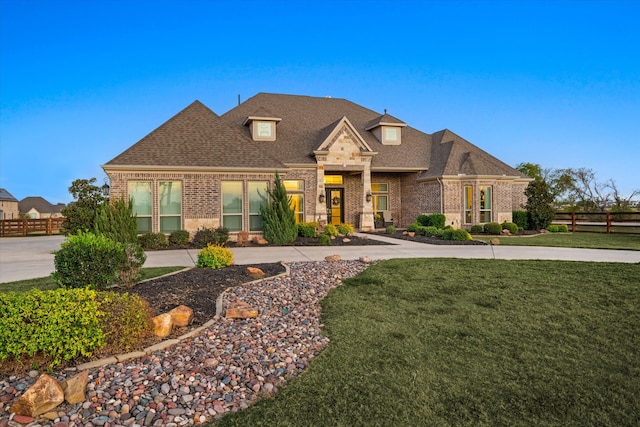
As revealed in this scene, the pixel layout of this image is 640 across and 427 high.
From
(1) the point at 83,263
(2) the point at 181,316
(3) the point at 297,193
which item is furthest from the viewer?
(3) the point at 297,193

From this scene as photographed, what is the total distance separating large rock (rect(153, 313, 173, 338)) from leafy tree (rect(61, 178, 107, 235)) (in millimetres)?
11353

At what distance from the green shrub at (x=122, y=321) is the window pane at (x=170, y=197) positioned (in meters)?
11.5

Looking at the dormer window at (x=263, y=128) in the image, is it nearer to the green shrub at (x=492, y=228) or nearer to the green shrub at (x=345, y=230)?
the green shrub at (x=345, y=230)

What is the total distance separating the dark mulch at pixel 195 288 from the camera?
5496 mm

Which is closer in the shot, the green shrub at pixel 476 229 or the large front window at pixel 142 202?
the large front window at pixel 142 202

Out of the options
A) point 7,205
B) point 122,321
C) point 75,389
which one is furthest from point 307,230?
point 7,205

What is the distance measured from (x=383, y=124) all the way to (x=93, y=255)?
1900cm

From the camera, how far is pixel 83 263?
5.84 meters

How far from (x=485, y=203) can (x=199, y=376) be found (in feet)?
66.5

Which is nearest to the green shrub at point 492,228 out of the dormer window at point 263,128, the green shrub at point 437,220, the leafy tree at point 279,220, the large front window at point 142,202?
the green shrub at point 437,220

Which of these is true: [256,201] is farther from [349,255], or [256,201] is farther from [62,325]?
[62,325]

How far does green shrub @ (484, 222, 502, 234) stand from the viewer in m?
18.8

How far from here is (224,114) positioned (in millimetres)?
21516

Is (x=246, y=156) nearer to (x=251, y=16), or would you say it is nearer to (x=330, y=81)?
(x=251, y=16)
